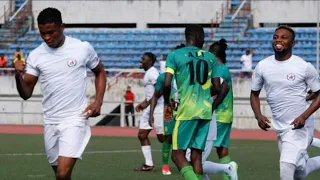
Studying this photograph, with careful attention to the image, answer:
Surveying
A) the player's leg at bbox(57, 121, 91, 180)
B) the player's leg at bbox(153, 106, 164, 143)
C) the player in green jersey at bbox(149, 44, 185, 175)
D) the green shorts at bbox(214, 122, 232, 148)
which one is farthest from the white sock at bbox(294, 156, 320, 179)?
the player's leg at bbox(153, 106, 164, 143)

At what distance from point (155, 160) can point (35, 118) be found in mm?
15300

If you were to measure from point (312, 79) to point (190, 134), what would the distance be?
5.23 ft

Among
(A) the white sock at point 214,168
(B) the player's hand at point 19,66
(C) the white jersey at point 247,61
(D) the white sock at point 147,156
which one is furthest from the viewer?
(C) the white jersey at point 247,61

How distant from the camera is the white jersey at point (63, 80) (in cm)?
1006

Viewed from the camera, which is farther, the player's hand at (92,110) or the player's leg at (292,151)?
the player's leg at (292,151)

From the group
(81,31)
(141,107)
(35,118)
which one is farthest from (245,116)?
(141,107)

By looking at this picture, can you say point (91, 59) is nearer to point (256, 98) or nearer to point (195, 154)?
point (195, 154)

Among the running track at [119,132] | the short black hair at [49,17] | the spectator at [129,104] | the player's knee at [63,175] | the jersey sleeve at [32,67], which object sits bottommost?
the running track at [119,132]

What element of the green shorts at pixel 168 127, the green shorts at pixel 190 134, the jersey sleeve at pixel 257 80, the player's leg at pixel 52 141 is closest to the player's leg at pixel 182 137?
the green shorts at pixel 190 134

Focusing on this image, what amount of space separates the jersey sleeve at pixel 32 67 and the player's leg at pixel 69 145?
649 mm

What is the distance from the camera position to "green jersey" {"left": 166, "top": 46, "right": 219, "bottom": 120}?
11.3 metres

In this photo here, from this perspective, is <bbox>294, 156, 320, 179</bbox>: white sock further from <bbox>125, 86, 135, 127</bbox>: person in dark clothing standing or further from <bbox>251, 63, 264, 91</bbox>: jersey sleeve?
<bbox>125, 86, 135, 127</bbox>: person in dark clothing standing

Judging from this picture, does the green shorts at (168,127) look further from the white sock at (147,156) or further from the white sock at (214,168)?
the white sock at (147,156)

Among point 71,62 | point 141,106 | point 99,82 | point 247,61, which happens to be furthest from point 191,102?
point 247,61
